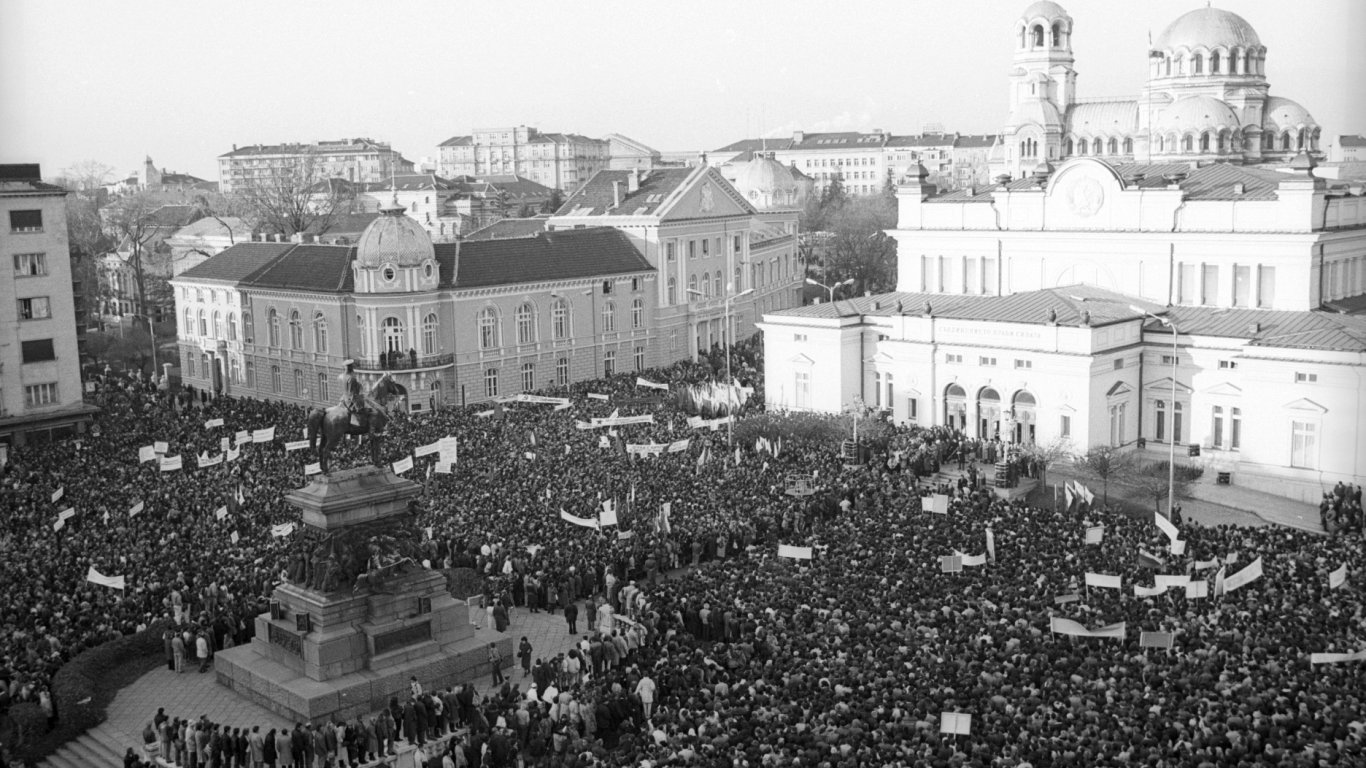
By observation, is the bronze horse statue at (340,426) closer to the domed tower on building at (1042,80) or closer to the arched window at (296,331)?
the arched window at (296,331)

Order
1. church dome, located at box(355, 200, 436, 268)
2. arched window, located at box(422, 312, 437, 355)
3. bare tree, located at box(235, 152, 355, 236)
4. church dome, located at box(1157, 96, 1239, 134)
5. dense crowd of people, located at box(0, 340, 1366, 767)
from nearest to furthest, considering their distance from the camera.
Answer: dense crowd of people, located at box(0, 340, 1366, 767)
church dome, located at box(355, 200, 436, 268)
arched window, located at box(422, 312, 437, 355)
church dome, located at box(1157, 96, 1239, 134)
bare tree, located at box(235, 152, 355, 236)

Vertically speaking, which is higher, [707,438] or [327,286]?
[327,286]

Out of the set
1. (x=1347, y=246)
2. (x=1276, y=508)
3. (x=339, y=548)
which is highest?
(x=1347, y=246)

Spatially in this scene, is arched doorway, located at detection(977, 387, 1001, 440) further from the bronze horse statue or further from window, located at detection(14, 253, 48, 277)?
window, located at detection(14, 253, 48, 277)

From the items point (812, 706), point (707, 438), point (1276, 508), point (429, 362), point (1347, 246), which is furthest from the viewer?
point (429, 362)

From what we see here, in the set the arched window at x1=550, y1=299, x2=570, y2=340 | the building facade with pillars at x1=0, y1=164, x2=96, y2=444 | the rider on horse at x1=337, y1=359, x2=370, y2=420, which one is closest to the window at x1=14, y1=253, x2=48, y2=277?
the building facade with pillars at x1=0, y1=164, x2=96, y2=444

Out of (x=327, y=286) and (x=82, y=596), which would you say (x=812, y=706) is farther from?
(x=327, y=286)

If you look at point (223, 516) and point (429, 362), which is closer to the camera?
point (223, 516)

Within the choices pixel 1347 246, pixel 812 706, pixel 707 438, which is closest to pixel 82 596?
pixel 812 706

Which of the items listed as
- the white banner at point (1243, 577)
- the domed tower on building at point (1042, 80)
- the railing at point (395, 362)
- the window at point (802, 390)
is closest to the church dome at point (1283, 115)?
the domed tower on building at point (1042, 80)
